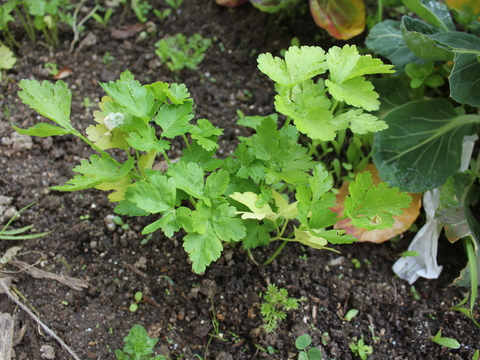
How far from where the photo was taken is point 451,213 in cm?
189

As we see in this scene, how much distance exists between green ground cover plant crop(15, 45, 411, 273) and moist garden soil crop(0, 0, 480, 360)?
0.45 meters

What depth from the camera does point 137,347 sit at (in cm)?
151

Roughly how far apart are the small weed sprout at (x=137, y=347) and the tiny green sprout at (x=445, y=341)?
1.08 meters

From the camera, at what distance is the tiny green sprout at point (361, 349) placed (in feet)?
5.40

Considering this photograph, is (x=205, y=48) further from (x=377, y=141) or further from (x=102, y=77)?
(x=377, y=141)

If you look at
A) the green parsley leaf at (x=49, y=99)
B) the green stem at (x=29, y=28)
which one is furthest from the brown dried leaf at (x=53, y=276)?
the green stem at (x=29, y=28)

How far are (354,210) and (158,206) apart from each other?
634mm

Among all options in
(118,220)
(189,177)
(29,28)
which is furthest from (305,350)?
(29,28)

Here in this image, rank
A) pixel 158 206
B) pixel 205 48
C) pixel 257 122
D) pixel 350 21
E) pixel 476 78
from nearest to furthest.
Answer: pixel 158 206 → pixel 257 122 → pixel 476 78 → pixel 350 21 → pixel 205 48

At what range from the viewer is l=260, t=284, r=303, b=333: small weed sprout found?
5.48 ft

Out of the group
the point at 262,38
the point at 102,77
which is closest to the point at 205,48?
the point at 262,38

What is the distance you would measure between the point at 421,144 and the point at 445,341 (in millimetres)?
864

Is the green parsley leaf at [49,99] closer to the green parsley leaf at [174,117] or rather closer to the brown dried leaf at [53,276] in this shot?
the green parsley leaf at [174,117]

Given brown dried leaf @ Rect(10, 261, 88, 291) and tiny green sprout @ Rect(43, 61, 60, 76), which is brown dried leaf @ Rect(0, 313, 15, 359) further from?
tiny green sprout @ Rect(43, 61, 60, 76)
